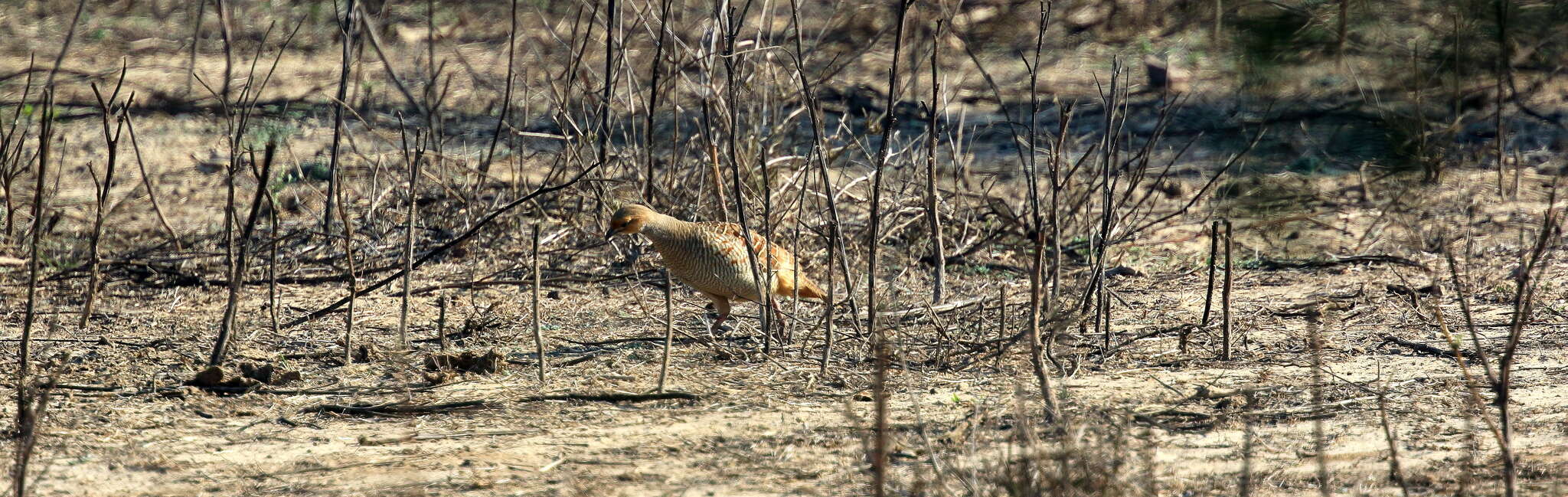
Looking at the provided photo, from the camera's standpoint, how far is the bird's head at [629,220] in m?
5.60

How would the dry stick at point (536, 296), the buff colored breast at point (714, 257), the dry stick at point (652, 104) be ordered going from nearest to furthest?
the dry stick at point (536, 296) < the dry stick at point (652, 104) < the buff colored breast at point (714, 257)

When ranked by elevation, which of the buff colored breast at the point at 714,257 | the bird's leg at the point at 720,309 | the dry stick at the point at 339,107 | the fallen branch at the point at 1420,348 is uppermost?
the dry stick at the point at 339,107

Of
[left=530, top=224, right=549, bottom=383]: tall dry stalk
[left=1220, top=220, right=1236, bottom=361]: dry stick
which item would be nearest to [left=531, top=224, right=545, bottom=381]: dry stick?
[left=530, top=224, right=549, bottom=383]: tall dry stalk

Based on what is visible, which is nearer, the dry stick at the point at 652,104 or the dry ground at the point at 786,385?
the dry ground at the point at 786,385

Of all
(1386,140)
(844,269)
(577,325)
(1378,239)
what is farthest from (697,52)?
(1386,140)

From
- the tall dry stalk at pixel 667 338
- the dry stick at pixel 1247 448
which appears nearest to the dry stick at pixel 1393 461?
the dry stick at pixel 1247 448

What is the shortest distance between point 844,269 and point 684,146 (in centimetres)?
233

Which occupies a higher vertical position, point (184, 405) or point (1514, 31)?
point (1514, 31)

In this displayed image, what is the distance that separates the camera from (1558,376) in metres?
4.64

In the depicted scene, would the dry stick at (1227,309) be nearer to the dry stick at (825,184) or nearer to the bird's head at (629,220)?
the dry stick at (825,184)

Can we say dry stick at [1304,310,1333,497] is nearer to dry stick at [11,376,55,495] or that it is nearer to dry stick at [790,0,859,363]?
dry stick at [790,0,859,363]

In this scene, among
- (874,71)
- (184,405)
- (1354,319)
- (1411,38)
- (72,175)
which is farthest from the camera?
(874,71)

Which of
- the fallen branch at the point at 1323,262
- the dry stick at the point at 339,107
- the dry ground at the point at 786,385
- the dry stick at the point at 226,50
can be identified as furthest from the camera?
the fallen branch at the point at 1323,262

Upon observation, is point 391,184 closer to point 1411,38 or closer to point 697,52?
point 697,52
